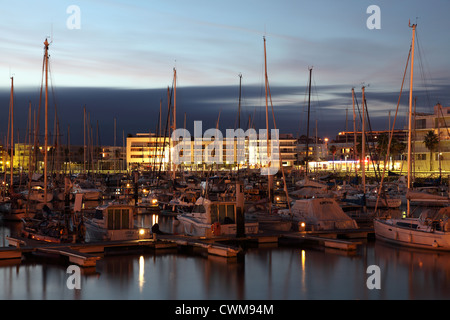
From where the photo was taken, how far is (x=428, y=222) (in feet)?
91.8

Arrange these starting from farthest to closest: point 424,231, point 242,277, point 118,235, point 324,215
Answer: point 324,215 < point 118,235 < point 424,231 < point 242,277

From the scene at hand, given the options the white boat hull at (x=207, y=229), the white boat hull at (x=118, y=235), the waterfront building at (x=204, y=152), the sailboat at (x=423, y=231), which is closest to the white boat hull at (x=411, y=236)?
the sailboat at (x=423, y=231)

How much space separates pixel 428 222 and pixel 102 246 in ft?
54.3

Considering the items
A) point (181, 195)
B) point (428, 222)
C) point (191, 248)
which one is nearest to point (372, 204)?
point (181, 195)

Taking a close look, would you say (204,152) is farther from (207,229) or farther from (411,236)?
(411,236)

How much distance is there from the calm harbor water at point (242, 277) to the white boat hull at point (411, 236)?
519 millimetres

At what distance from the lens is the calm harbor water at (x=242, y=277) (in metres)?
20.8

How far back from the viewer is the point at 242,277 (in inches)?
922

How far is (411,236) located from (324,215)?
6491 millimetres

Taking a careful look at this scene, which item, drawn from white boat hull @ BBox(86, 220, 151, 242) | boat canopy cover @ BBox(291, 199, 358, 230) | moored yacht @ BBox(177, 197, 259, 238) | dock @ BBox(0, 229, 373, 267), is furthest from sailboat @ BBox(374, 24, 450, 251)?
white boat hull @ BBox(86, 220, 151, 242)

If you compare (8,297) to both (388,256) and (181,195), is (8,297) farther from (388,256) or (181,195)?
(181,195)

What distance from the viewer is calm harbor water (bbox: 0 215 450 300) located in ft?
68.4

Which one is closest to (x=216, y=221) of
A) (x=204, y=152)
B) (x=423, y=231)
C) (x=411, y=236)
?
(x=411, y=236)

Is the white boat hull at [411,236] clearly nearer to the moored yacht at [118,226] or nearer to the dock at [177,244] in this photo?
the dock at [177,244]
